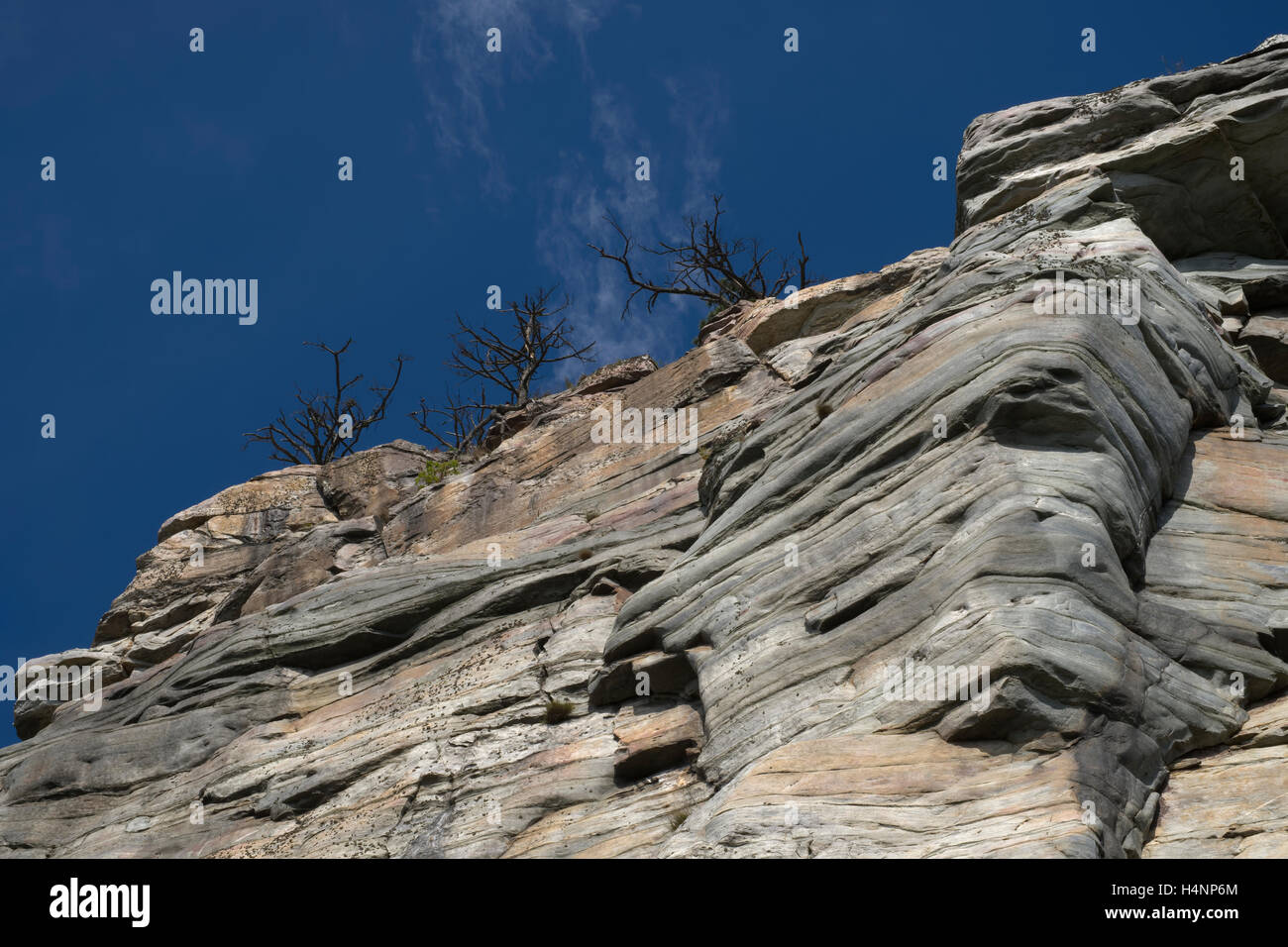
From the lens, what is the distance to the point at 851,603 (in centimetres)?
1198

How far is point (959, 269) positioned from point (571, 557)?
21.3ft

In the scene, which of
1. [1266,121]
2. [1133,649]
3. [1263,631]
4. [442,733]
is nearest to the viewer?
[1133,649]

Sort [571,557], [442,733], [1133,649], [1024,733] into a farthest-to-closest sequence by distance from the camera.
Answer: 1. [571,557]
2. [442,733]
3. [1133,649]
4. [1024,733]

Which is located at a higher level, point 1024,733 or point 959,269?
point 959,269

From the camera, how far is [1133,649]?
34.3 feet

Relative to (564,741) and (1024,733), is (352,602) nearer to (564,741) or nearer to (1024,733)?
(564,741)

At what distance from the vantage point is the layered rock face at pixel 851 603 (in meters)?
9.89

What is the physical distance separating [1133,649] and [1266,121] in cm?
1292

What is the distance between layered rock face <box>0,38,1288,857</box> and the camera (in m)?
9.89

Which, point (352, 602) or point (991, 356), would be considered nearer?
point (991, 356)

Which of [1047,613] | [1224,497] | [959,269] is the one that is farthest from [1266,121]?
[1047,613]

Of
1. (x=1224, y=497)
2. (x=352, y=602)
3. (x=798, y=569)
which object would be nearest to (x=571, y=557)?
(x=352, y=602)
